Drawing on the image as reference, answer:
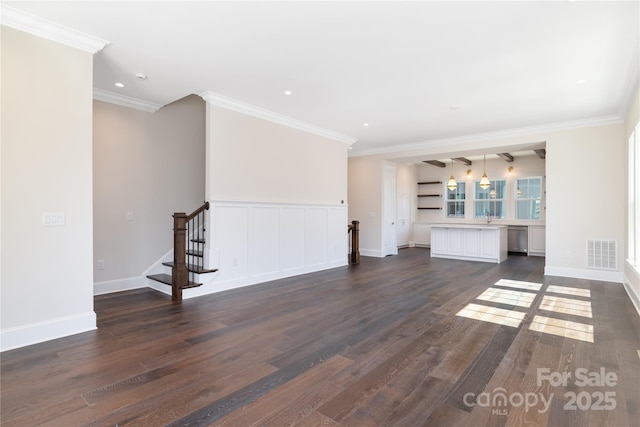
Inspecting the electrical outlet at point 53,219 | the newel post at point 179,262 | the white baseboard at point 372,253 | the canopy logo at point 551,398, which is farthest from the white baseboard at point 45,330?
the white baseboard at point 372,253

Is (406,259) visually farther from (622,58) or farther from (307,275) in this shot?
(622,58)

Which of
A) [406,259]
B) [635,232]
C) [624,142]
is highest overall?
[624,142]

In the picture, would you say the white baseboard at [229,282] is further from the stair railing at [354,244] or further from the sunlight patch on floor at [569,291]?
the sunlight patch on floor at [569,291]

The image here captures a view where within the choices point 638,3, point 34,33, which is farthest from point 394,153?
point 34,33

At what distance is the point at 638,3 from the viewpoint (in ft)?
8.30

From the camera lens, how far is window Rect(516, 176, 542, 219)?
926cm

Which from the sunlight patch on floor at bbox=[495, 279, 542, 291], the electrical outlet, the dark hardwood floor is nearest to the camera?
the dark hardwood floor

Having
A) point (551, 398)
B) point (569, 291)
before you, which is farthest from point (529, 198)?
point (551, 398)

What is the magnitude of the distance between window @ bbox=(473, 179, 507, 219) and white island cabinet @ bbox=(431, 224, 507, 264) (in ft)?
6.86

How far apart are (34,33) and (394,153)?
6.89 metres

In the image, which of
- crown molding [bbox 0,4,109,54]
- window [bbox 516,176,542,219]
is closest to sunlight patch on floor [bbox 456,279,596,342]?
crown molding [bbox 0,4,109,54]

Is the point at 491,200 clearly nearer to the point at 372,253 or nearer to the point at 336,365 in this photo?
the point at 372,253

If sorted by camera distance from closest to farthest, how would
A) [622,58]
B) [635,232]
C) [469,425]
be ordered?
[469,425] < [622,58] < [635,232]

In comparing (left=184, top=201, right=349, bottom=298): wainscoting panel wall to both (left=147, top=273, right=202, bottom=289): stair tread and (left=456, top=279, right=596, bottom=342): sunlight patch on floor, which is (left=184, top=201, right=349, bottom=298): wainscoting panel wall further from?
(left=456, top=279, right=596, bottom=342): sunlight patch on floor
